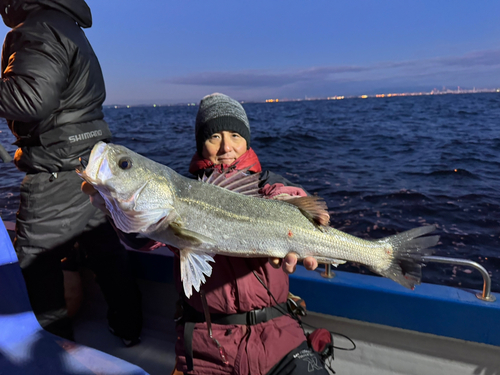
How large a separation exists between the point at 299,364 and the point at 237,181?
156cm

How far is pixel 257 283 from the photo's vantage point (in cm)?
275

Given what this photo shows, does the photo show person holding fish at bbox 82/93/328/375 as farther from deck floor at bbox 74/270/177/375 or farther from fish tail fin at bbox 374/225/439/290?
deck floor at bbox 74/270/177/375

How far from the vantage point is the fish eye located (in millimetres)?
2045

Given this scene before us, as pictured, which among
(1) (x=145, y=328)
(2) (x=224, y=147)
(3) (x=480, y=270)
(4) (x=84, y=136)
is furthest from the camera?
(1) (x=145, y=328)

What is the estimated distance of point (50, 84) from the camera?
10.3 feet

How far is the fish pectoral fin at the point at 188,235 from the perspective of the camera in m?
2.18

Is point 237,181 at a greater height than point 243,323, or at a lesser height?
greater

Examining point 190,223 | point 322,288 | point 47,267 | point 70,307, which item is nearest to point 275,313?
point 322,288

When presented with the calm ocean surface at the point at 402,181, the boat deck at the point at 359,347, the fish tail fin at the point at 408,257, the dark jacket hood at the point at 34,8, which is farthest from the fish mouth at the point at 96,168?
the calm ocean surface at the point at 402,181

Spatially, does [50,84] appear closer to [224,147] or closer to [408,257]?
[224,147]

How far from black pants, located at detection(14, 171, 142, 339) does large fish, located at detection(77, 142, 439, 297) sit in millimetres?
1711

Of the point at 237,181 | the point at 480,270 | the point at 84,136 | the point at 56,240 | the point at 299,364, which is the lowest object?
the point at 299,364

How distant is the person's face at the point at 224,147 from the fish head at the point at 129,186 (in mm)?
1145

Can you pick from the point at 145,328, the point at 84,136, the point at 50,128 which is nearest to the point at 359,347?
the point at 145,328
